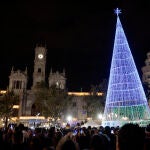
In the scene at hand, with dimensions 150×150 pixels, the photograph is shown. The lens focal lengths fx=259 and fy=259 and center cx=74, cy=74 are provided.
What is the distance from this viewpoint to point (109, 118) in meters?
32.8

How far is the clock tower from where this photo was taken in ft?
286

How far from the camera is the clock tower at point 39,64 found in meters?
87.2

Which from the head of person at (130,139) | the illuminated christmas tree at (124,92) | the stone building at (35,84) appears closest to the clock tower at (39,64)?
the stone building at (35,84)

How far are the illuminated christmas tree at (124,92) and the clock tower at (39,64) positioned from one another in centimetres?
5514

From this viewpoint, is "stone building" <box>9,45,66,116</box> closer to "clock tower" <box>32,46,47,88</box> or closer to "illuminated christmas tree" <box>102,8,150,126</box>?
"clock tower" <box>32,46,47,88</box>

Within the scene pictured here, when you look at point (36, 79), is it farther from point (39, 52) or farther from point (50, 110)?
point (50, 110)

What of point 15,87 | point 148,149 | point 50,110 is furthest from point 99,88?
point 148,149

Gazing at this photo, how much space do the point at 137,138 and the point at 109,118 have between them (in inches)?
1173

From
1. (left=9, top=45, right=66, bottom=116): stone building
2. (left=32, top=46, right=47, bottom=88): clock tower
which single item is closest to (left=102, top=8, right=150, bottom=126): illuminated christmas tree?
(left=9, top=45, right=66, bottom=116): stone building

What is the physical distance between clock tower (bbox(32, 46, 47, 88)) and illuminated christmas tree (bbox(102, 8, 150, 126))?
55136 millimetres

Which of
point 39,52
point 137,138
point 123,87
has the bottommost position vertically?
point 137,138

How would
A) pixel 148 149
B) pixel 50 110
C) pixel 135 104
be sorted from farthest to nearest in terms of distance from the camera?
pixel 50 110 < pixel 135 104 < pixel 148 149

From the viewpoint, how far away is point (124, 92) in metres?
32.6

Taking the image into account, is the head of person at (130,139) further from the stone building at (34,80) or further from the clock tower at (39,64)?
the clock tower at (39,64)
